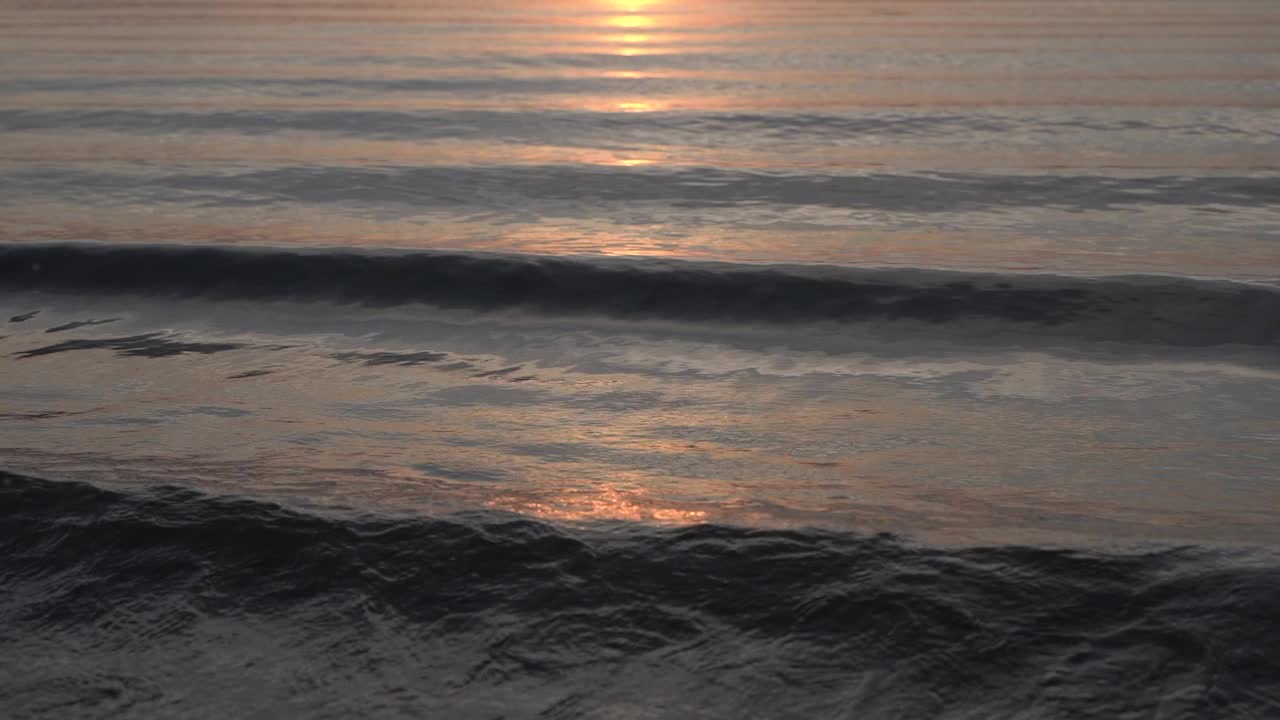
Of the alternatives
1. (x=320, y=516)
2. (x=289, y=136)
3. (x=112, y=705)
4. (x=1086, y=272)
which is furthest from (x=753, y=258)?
(x=289, y=136)

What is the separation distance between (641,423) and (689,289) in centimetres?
210

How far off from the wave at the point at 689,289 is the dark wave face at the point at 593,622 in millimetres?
2882

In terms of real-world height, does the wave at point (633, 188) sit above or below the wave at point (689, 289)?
above

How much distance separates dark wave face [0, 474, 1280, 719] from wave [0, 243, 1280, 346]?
2.88m

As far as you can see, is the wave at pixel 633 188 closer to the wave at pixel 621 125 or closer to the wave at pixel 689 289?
the wave at pixel 689 289

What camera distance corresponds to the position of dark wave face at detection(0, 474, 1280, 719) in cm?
237

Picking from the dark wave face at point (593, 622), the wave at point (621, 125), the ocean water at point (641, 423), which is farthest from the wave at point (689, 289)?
the wave at point (621, 125)

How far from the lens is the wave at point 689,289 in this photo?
5766 mm

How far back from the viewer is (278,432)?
4008mm

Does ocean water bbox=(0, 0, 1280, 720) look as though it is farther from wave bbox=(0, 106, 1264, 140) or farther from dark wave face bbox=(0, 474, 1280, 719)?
wave bbox=(0, 106, 1264, 140)

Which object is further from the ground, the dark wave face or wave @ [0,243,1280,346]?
wave @ [0,243,1280,346]

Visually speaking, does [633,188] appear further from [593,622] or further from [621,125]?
[593,622]

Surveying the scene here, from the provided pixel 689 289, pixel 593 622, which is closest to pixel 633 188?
pixel 689 289

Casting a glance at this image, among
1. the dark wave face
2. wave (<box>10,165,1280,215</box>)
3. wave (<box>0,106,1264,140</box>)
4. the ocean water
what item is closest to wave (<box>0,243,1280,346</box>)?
the ocean water
